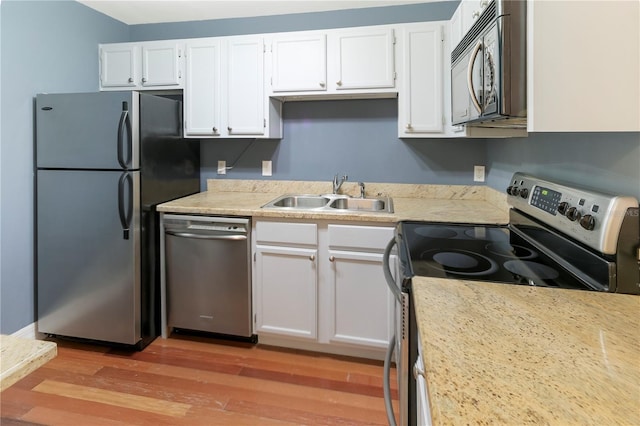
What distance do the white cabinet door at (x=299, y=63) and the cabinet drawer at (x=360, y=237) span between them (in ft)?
3.36

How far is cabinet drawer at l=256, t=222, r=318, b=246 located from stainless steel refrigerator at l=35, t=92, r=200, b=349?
29.5 inches

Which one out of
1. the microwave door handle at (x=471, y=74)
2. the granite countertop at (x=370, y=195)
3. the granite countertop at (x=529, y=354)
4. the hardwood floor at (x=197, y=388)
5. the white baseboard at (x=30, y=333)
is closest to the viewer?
the granite countertop at (x=529, y=354)

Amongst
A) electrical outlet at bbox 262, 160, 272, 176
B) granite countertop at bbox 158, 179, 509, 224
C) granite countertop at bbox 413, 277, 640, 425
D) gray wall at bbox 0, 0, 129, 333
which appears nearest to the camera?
granite countertop at bbox 413, 277, 640, 425

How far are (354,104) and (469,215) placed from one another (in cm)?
124

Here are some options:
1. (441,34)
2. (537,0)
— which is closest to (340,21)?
(441,34)

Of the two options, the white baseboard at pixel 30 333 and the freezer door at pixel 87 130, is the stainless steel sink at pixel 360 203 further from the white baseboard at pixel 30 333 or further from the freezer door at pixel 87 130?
the white baseboard at pixel 30 333

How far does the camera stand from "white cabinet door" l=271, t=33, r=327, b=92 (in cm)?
252

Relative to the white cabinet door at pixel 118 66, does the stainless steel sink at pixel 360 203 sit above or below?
below

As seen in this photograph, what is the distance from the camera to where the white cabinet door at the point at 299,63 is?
8.25ft

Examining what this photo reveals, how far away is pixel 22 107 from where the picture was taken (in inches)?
91.2

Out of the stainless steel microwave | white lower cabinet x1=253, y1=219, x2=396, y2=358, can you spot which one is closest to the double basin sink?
white lower cabinet x1=253, y1=219, x2=396, y2=358

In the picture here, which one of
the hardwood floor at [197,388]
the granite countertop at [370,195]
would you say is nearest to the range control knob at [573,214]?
the granite countertop at [370,195]

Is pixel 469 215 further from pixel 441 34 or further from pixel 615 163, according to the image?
pixel 441 34

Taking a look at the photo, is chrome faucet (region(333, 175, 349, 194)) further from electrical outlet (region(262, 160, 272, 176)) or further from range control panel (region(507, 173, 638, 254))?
range control panel (region(507, 173, 638, 254))
